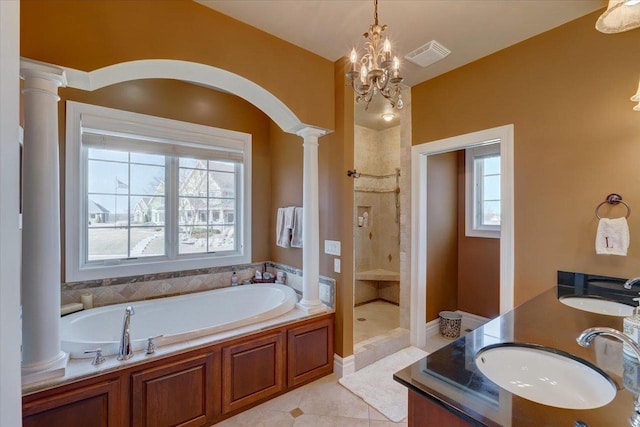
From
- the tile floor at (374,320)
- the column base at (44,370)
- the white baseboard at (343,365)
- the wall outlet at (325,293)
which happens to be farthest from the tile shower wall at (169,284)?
the column base at (44,370)

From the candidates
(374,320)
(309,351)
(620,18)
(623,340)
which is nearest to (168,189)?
(309,351)

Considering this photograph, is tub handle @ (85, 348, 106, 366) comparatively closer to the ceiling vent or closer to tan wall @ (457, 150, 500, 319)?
the ceiling vent

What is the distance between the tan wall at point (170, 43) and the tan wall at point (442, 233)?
1543 millimetres

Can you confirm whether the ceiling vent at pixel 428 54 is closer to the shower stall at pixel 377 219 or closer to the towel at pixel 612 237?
the towel at pixel 612 237

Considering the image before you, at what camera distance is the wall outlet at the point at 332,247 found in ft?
8.55

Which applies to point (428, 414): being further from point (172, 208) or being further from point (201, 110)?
point (201, 110)

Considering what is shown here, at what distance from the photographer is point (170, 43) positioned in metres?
1.83

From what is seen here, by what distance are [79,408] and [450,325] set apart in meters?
3.23

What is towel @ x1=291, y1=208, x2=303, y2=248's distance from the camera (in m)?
3.15

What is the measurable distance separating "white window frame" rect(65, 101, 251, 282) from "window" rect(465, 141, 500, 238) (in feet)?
8.89

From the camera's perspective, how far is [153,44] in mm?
1779

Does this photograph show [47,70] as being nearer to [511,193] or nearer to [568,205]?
[511,193]

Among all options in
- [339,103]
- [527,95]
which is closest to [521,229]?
[527,95]

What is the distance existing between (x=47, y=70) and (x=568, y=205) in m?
3.31
